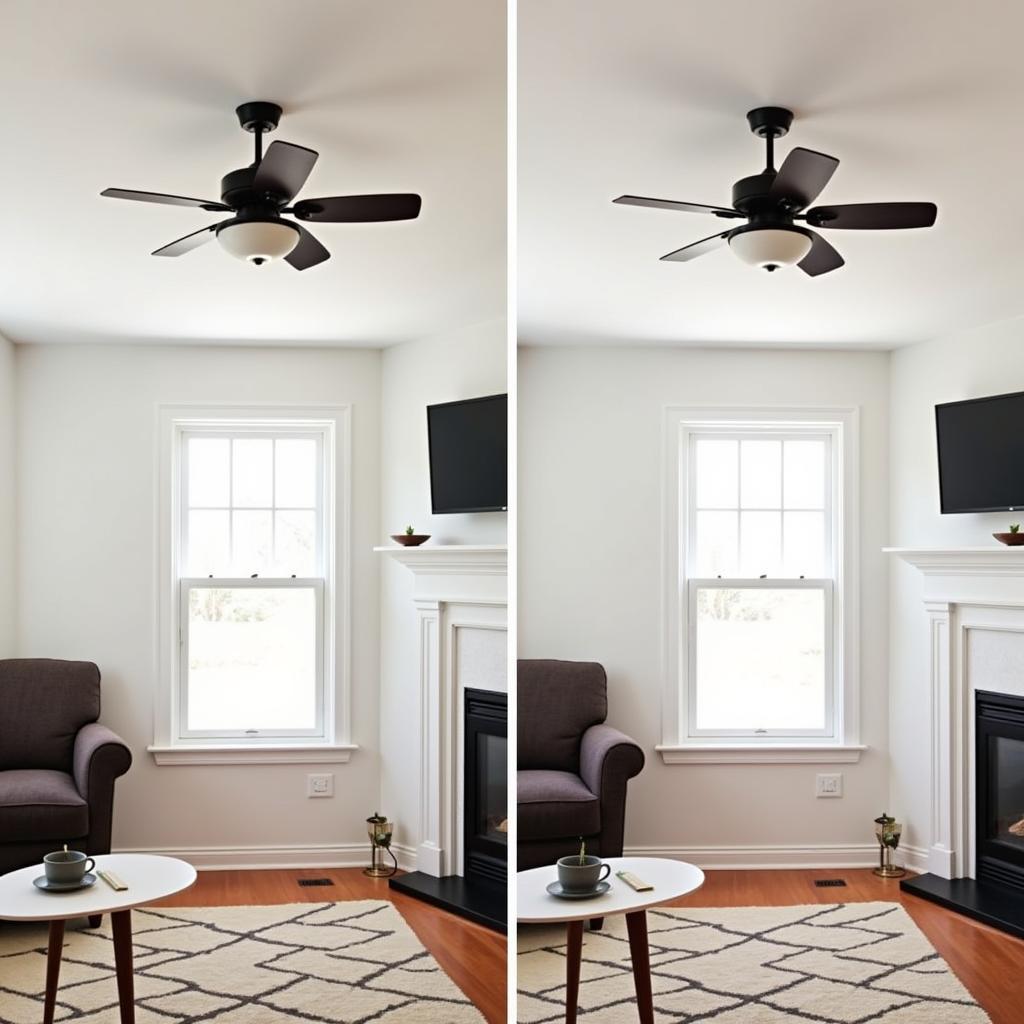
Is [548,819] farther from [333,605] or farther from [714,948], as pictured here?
[333,605]

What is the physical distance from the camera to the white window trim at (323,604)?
97cm

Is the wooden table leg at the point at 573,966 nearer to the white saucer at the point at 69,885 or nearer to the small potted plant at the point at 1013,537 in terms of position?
the white saucer at the point at 69,885

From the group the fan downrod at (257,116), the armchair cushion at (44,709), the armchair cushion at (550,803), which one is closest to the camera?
the armchair cushion at (44,709)

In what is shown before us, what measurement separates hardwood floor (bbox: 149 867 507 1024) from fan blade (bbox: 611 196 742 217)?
83cm

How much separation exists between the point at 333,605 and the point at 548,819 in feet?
1.22

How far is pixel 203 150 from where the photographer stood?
101cm

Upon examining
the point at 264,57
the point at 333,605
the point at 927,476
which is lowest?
the point at 333,605

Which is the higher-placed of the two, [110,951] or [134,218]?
[134,218]

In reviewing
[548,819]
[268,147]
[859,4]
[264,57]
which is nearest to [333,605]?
[548,819]

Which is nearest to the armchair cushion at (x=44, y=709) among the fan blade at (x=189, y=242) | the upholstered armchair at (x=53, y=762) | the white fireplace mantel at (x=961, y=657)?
the upholstered armchair at (x=53, y=762)

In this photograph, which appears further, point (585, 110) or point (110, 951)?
point (585, 110)

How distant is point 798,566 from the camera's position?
1.04 meters

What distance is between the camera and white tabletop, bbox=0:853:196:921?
917 millimetres

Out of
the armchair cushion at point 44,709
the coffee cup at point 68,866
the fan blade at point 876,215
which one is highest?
the fan blade at point 876,215
